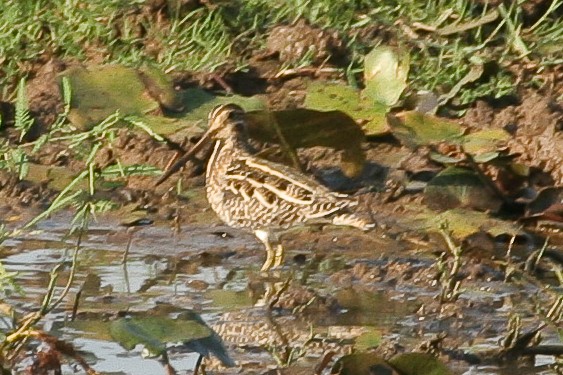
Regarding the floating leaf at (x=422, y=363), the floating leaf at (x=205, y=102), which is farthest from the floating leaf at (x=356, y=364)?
the floating leaf at (x=205, y=102)

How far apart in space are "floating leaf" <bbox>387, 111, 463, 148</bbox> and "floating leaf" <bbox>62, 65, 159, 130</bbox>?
1.14 metres

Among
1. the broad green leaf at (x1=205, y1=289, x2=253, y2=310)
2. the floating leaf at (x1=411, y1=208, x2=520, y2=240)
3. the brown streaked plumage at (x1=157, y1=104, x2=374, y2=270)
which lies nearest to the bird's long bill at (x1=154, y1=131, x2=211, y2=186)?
the brown streaked plumage at (x1=157, y1=104, x2=374, y2=270)

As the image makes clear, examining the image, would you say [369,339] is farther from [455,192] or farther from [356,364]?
[455,192]

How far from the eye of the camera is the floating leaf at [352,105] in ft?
24.4

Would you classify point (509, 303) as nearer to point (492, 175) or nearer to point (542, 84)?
point (492, 175)

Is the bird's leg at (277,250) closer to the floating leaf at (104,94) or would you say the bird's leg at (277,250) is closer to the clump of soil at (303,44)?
the floating leaf at (104,94)

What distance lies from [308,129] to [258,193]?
343 millimetres

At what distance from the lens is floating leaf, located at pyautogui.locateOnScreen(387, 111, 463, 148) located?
7047mm

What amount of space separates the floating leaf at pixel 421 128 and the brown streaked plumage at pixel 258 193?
0.44 meters

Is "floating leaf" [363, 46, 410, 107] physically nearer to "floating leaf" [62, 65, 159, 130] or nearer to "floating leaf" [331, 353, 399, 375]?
"floating leaf" [62, 65, 159, 130]

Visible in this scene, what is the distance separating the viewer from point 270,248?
6.61m

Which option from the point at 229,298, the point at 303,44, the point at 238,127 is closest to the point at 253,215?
the point at 238,127

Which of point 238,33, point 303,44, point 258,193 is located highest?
point 258,193

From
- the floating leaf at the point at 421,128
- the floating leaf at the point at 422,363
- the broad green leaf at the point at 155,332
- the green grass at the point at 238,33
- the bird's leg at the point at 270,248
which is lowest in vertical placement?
the green grass at the point at 238,33
